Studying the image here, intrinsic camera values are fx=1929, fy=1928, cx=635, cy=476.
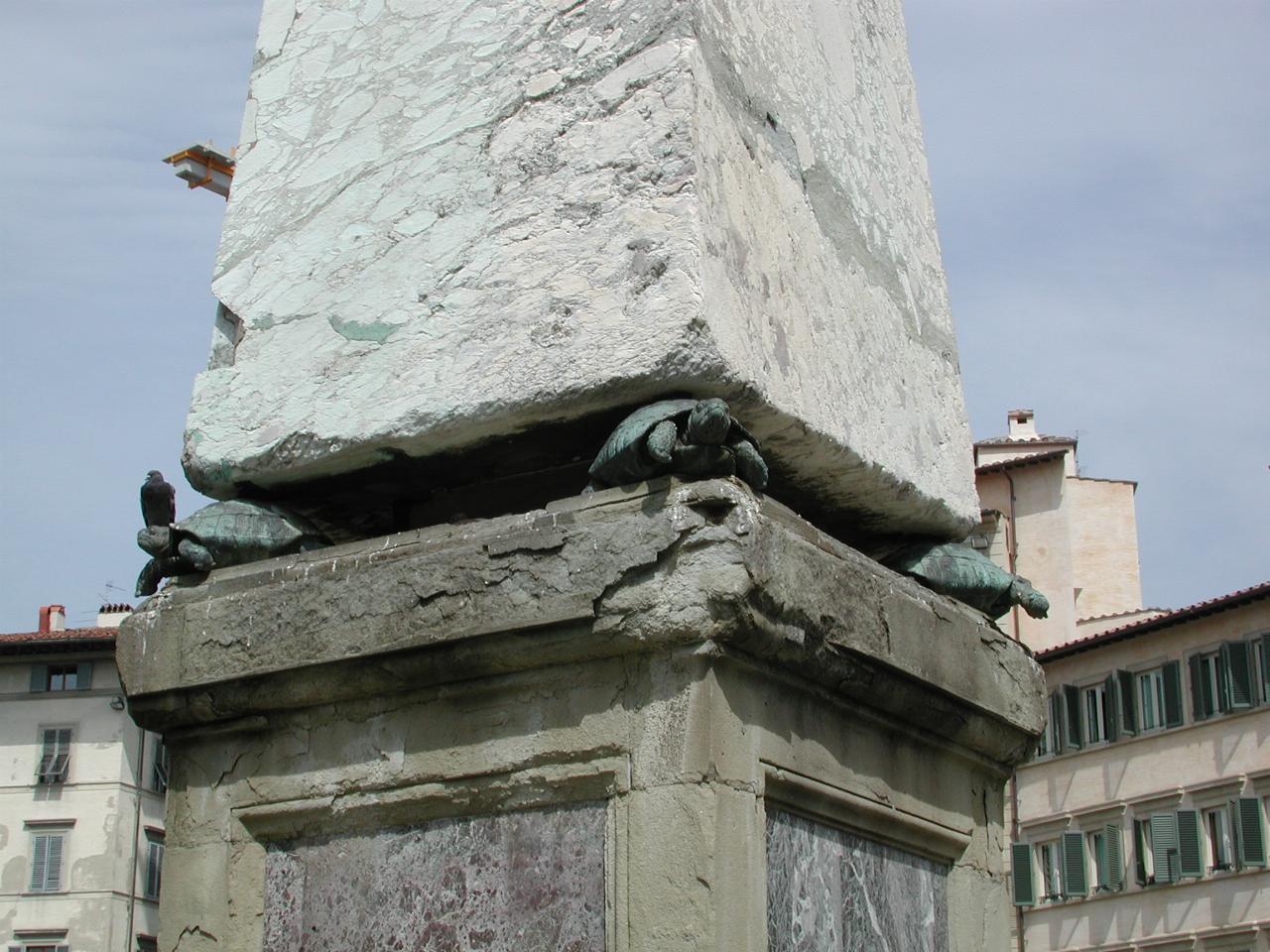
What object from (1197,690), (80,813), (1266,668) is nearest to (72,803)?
(80,813)

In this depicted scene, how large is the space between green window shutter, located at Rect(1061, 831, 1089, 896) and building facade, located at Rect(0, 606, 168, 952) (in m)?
17.1

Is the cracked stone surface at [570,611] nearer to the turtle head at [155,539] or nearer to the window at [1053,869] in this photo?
the turtle head at [155,539]

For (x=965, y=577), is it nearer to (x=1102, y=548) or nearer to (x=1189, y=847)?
(x=1189, y=847)

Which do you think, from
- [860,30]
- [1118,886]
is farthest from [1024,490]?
[860,30]

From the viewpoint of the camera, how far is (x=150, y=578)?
3498 millimetres

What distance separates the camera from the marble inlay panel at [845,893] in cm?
308

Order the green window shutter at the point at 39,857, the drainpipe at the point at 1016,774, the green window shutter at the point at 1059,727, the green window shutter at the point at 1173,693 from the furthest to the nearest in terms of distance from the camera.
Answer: the green window shutter at the point at 39,857 → the drainpipe at the point at 1016,774 → the green window shutter at the point at 1059,727 → the green window shutter at the point at 1173,693

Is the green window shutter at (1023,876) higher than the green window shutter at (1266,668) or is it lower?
lower

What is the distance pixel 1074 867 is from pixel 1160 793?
6.60ft

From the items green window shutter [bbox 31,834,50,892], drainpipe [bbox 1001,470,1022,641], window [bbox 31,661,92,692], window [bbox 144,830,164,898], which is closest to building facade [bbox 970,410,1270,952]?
drainpipe [bbox 1001,470,1022,641]

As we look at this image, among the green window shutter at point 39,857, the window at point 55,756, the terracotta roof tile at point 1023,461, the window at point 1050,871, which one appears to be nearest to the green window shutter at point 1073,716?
the window at point 1050,871

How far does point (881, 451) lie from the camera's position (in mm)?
3637

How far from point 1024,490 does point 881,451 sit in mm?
34351

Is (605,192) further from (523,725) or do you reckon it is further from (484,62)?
(523,725)
